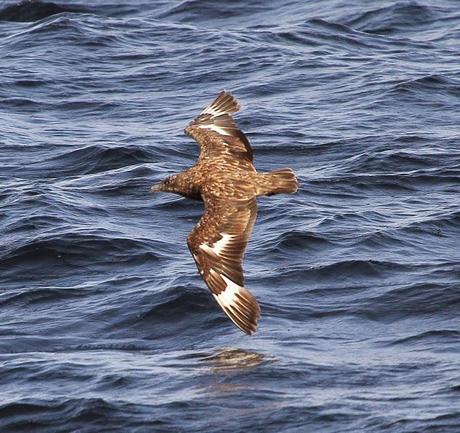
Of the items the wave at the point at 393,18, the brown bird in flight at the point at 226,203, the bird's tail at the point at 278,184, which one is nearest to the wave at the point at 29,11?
the wave at the point at 393,18

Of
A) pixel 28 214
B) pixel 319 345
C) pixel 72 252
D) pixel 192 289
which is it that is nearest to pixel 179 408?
pixel 319 345

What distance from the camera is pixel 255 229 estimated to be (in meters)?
12.9

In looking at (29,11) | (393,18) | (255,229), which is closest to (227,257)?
(255,229)

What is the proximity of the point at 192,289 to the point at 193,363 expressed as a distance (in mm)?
1529

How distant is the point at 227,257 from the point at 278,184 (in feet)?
2.50

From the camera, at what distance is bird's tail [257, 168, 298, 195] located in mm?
10188

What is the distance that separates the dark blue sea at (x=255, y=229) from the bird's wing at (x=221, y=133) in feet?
3.47

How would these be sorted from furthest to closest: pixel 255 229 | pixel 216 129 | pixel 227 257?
1. pixel 255 229
2. pixel 216 129
3. pixel 227 257

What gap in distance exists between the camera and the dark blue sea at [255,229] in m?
9.05

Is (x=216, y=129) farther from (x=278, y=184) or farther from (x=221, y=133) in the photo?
(x=278, y=184)

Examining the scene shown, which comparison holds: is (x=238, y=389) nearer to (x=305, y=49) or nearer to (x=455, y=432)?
(x=455, y=432)

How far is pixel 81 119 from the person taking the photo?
16672mm

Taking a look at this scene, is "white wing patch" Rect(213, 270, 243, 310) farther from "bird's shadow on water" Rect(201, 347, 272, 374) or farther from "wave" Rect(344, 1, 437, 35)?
"wave" Rect(344, 1, 437, 35)

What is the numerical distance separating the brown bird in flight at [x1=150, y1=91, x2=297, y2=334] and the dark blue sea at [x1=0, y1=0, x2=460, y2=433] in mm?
392
